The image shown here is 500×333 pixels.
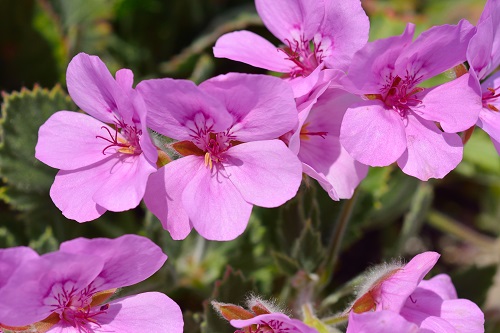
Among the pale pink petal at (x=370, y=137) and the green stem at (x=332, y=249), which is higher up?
the pale pink petal at (x=370, y=137)

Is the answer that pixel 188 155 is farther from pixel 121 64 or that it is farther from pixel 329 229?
pixel 121 64

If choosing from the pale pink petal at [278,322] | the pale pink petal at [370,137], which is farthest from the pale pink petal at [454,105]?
the pale pink petal at [278,322]

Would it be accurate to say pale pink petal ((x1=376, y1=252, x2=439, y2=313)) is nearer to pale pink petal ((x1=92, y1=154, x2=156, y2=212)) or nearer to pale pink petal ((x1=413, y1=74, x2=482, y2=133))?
pale pink petal ((x1=413, y1=74, x2=482, y2=133))

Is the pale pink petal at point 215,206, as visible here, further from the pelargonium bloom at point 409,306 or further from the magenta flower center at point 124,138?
the pelargonium bloom at point 409,306

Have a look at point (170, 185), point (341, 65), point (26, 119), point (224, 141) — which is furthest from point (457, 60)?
point (26, 119)

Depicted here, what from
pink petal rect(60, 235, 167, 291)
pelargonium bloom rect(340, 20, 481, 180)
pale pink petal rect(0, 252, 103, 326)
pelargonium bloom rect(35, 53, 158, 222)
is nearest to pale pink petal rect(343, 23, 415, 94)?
pelargonium bloom rect(340, 20, 481, 180)

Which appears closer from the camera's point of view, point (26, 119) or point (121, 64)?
point (26, 119)

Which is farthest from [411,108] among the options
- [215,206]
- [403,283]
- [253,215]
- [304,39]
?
[253,215]
